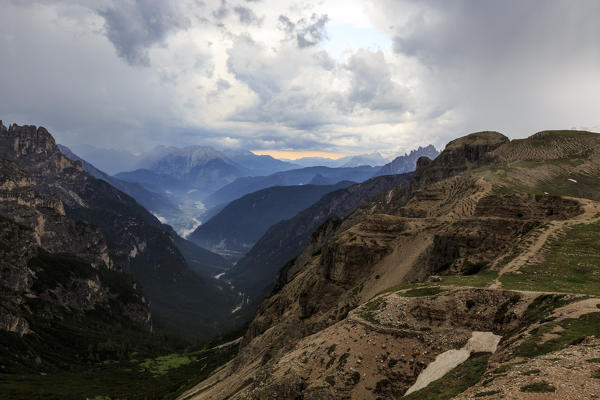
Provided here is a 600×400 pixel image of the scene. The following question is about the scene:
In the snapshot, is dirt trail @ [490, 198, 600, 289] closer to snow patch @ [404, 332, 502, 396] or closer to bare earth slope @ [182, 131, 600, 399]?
bare earth slope @ [182, 131, 600, 399]

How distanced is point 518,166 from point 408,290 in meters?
105

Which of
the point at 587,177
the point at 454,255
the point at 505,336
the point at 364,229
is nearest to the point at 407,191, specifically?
the point at 587,177

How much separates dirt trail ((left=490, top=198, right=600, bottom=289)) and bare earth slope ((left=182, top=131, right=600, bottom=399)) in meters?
0.22

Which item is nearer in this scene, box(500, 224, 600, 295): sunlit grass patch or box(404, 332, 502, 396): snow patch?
box(404, 332, 502, 396): snow patch

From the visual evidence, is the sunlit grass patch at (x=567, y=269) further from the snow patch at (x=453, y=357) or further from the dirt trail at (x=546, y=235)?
the snow patch at (x=453, y=357)

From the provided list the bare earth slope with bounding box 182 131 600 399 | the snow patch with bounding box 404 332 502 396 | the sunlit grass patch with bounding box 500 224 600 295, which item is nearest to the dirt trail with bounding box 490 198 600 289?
the bare earth slope with bounding box 182 131 600 399

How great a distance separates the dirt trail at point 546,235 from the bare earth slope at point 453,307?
0.22 metres

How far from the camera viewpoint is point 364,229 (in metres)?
84.5

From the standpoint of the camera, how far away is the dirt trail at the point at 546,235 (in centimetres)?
4322

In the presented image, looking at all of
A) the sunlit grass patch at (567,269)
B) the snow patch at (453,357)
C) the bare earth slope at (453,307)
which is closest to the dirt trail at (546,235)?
the bare earth slope at (453,307)

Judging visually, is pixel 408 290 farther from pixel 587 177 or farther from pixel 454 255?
pixel 587 177

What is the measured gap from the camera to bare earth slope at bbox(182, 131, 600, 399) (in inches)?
989

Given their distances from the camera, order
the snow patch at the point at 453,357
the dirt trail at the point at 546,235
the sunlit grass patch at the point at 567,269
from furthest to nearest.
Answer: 1. the dirt trail at the point at 546,235
2. the sunlit grass patch at the point at 567,269
3. the snow patch at the point at 453,357

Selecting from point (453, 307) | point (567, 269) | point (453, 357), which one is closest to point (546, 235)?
point (567, 269)
